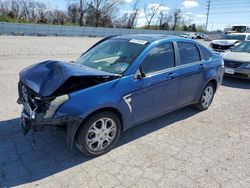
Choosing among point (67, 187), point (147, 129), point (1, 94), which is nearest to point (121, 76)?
point (147, 129)

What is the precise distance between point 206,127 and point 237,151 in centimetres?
81

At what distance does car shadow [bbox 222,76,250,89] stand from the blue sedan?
352 cm

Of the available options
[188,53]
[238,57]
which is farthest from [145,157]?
[238,57]

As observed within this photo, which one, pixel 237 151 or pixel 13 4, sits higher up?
pixel 13 4

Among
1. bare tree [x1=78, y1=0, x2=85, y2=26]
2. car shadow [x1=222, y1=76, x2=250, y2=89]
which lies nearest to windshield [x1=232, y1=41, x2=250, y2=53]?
car shadow [x1=222, y1=76, x2=250, y2=89]

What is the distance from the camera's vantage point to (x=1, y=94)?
5273mm

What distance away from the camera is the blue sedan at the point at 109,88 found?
107 inches

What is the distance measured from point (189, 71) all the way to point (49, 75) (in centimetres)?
251

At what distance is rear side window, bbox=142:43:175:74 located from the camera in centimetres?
346

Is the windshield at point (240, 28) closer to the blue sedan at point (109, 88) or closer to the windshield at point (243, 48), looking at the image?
the windshield at point (243, 48)

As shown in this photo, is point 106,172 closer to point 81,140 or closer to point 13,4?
point 81,140

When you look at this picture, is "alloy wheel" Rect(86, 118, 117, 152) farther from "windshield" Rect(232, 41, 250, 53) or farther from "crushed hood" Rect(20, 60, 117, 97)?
"windshield" Rect(232, 41, 250, 53)

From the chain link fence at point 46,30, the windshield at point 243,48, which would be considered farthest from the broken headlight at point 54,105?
the chain link fence at point 46,30

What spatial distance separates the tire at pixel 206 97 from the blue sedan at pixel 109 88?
412 millimetres
